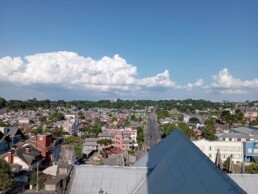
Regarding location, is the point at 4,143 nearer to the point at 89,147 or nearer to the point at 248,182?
the point at 89,147

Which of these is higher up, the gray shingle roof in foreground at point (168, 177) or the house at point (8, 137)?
the gray shingle roof in foreground at point (168, 177)

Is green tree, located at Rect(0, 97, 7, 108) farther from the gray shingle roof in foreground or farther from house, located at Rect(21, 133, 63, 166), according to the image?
the gray shingle roof in foreground

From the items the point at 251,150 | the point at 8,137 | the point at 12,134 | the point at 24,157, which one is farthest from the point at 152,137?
the point at 24,157

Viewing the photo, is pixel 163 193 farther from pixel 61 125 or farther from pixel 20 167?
pixel 61 125

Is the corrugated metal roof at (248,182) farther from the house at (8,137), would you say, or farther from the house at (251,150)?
the house at (8,137)

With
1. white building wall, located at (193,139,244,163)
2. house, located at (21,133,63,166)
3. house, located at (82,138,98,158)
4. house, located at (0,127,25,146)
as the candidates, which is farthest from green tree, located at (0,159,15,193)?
white building wall, located at (193,139,244,163)

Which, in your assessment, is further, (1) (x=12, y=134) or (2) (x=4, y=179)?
(1) (x=12, y=134)

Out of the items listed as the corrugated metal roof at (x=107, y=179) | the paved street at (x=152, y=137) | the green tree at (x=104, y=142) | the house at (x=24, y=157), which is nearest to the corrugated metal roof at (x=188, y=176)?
the corrugated metal roof at (x=107, y=179)

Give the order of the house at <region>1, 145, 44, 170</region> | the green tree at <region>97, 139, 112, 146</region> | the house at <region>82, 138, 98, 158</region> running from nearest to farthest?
the house at <region>1, 145, 44, 170</region> < the house at <region>82, 138, 98, 158</region> < the green tree at <region>97, 139, 112, 146</region>

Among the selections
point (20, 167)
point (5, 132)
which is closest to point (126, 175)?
point (20, 167)
